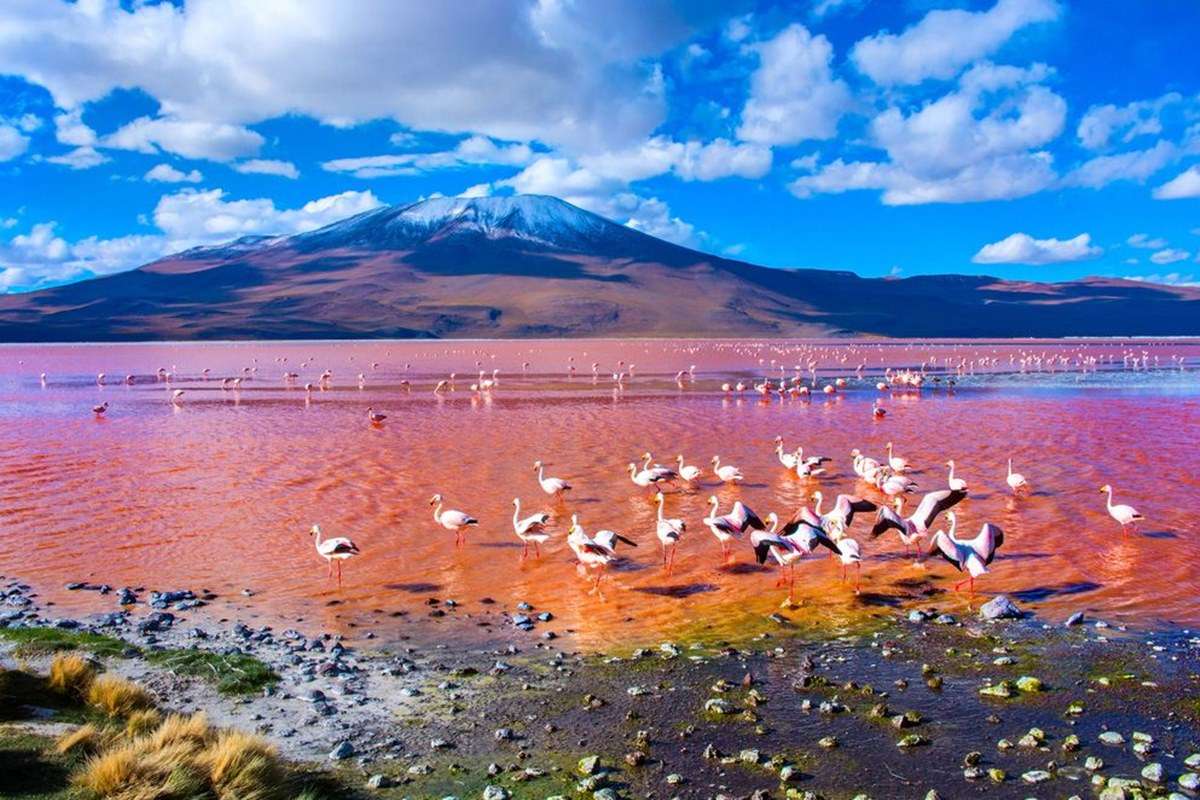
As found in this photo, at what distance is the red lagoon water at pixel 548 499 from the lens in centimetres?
1134

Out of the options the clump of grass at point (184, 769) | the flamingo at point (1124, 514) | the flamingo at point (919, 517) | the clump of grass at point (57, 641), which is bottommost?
the clump of grass at point (57, 641)

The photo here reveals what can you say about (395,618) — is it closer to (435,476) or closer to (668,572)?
(668,572)

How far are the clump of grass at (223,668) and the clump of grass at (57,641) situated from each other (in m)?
0.51

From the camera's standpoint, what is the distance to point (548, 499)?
56.0 ft

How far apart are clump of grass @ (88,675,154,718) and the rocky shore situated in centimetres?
35

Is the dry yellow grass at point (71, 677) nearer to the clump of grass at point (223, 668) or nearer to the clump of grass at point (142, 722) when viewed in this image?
the clump of grass at point (142, 722)

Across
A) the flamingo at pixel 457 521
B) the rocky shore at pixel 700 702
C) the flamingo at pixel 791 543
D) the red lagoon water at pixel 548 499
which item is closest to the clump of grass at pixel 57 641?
the rocky shore at pixel 700 702

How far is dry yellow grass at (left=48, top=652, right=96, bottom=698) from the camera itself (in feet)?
25.0

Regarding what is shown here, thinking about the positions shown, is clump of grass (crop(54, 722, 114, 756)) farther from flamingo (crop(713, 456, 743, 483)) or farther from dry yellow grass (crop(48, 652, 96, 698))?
flamingo (crop(713, 456, 743, 483))

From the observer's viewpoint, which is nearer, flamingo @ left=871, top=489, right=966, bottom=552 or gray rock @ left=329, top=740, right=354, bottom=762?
gray rock @ left=329, top=740, right=354, bottom=762

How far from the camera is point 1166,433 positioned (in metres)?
24.7

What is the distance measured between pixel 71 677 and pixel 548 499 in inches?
395

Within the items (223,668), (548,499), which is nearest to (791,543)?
(223,668)

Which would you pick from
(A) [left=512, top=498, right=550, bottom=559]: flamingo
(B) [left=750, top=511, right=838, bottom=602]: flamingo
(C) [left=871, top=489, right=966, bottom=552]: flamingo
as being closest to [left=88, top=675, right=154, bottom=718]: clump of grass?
(A) [left=512, top=498, right=550, bottom=559]: flamingo
